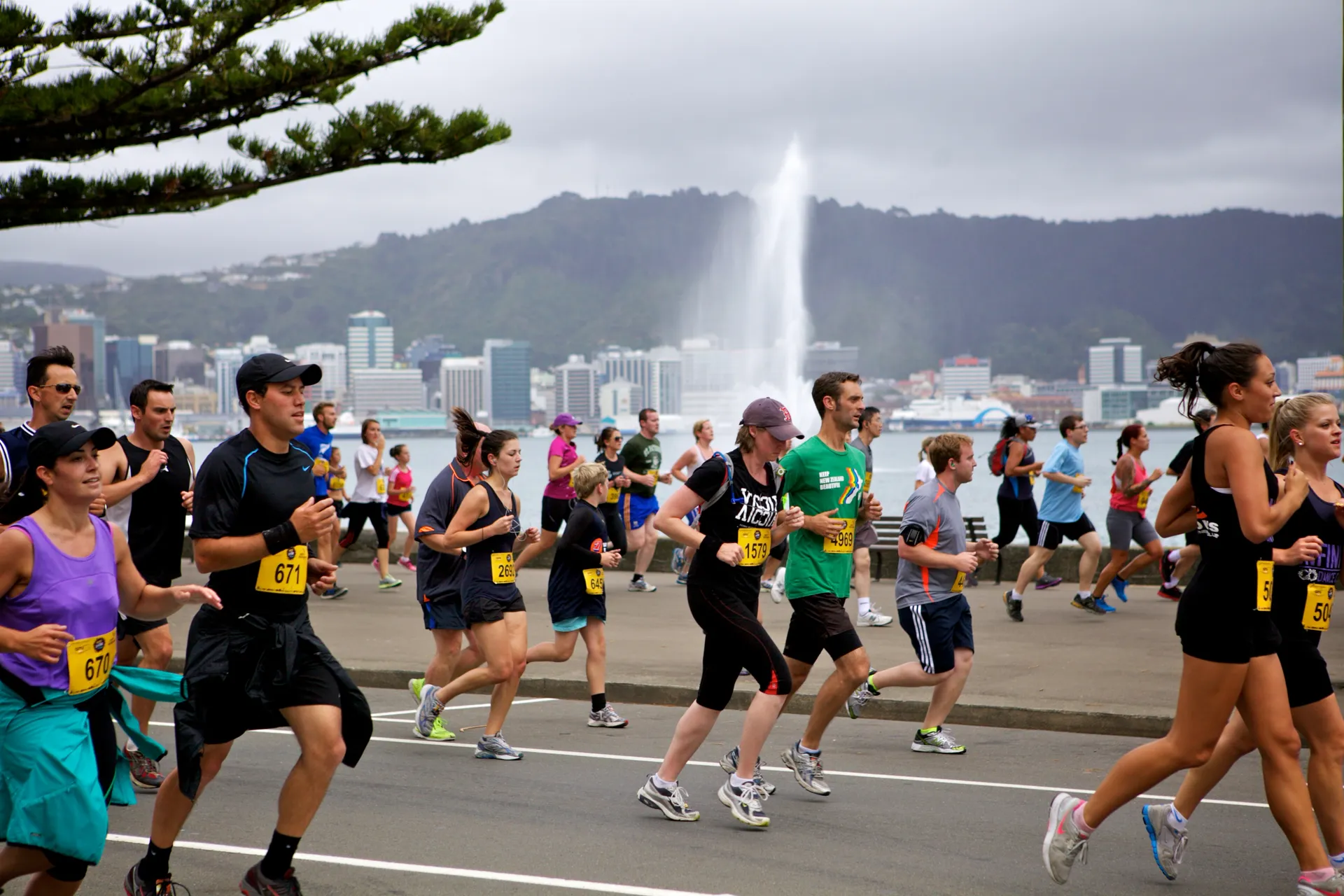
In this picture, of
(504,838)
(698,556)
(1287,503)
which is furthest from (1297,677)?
(504,838)

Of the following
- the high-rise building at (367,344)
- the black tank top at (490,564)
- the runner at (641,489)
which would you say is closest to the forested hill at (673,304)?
the high-rise building at (367,344)

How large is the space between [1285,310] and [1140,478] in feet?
576

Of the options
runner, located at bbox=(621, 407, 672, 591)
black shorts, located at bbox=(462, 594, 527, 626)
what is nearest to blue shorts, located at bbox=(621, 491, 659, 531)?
runner, located at bbox=(621, 407, 672, 591)

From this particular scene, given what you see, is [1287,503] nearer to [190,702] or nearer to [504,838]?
[504,838]

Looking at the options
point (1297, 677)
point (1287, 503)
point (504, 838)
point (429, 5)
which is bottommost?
point (504, 838)

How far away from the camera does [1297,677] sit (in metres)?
5.02

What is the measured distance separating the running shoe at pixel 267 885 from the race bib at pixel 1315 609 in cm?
385

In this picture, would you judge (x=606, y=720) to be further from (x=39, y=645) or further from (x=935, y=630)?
(x=39, y=645)

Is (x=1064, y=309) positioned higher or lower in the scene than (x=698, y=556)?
higher

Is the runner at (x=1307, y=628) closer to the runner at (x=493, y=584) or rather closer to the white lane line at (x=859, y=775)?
the white lane line at (x=859, y=775)

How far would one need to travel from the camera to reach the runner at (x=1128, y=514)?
13.8m

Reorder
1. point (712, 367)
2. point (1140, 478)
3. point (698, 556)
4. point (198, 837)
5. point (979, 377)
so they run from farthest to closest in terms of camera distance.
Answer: point (979, 377) → point (712, 367) → point (1140, 478) → point (698, 556) → point (198, 837)

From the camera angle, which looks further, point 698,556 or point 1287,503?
point 698,556

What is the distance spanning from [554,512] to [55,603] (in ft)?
28.6
